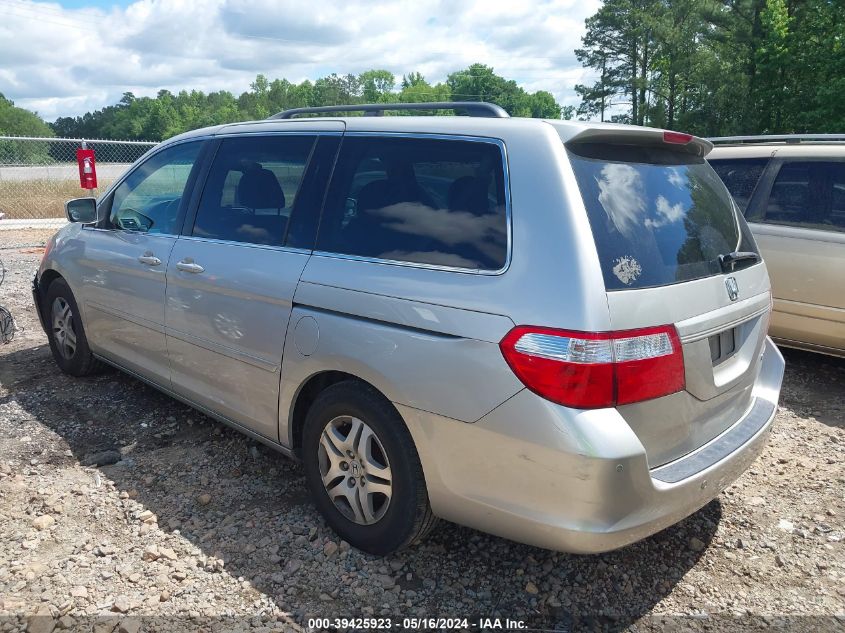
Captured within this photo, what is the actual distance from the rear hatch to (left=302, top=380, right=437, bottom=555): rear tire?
91 cm

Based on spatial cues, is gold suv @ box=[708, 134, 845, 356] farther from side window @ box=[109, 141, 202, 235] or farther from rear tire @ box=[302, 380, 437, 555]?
side window @ box=[109, 141, 202, 235]

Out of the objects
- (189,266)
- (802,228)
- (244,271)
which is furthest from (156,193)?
(802,228)

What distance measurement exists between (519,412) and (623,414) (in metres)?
0.35

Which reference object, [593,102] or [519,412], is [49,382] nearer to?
[519,412]

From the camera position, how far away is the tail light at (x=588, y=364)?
2158 mm

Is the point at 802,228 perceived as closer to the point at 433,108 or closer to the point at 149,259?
the point at 433,108

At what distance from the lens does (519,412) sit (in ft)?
7.31

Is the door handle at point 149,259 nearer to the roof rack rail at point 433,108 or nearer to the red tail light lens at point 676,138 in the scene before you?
the roof rack rail at point 433,108

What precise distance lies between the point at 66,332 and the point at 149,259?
5.19 feet

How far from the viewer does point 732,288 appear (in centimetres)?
273

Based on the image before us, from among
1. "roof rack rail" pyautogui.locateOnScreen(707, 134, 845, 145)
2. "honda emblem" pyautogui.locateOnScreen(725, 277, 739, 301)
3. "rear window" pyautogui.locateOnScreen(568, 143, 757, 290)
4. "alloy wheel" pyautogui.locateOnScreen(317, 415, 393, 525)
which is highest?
"roof rack rail" pyautogui.locateOnScreen(707, 134, 845, 145)

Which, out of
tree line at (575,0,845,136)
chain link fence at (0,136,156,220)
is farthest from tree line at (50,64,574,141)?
chain link fence at (0,136,156,220)

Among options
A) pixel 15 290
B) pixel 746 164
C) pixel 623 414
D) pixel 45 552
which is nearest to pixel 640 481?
pixel 623 414

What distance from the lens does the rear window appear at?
2.32 meters
